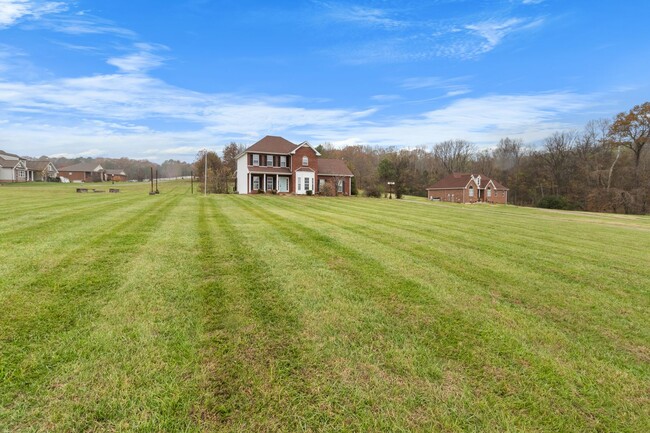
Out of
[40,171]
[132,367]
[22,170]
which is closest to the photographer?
[132,367]

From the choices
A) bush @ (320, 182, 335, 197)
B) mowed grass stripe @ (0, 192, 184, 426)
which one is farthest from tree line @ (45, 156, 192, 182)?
mowed grass stripe @ (0, 192, 184, 426)

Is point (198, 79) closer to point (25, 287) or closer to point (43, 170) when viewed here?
point (25, 287)

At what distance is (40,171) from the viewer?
66.6 metres

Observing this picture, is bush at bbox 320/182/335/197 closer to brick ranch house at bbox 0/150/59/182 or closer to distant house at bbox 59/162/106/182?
brick ranch house at bbox 0/150/59/182

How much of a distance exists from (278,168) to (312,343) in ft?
113

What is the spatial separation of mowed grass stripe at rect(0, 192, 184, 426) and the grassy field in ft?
0.06

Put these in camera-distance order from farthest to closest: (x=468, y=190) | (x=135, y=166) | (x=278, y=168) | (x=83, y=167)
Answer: (x=135, y=166) → (x=83, y=167) → (x=468, y=190) → (x=278, y=168)

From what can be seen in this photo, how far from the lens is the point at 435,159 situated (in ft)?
252

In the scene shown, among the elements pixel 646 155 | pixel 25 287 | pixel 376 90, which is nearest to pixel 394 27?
pixel 376 90

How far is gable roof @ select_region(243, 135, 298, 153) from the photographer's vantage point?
36.0 metres

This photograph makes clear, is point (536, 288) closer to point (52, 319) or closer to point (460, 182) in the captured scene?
point (52, 319)

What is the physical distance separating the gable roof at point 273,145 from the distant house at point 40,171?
193 ft

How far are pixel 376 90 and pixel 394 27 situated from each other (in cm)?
1388

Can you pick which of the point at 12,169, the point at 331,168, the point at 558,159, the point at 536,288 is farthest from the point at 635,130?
the point at 12,169
